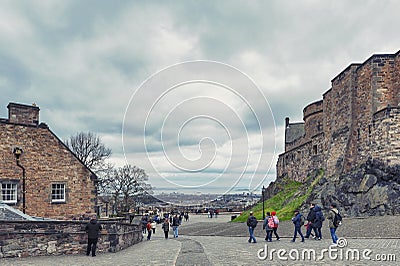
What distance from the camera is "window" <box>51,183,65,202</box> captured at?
2083cm

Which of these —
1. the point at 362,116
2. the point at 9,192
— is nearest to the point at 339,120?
the point at 362,116

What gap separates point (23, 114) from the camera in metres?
20.3

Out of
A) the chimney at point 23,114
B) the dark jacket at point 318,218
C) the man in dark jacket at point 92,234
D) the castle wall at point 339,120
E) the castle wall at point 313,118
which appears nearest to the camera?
the man in dark jacket at point 92,234

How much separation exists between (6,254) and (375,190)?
65.5ft

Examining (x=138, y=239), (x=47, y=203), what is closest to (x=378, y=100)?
(x=138, y=239)

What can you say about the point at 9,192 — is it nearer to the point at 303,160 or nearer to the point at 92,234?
the point at 92,234

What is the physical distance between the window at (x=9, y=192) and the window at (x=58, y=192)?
1.95 m

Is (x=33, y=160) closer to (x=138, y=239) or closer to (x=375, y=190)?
(x=138, y=239)

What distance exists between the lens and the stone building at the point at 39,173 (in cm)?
1936

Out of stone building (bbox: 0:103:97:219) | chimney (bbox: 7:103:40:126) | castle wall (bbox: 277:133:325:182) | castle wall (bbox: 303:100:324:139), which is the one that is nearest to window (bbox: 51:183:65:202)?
stone building (bbox: 0:103:97:219)

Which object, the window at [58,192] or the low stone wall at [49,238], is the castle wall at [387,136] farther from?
the window at [58,192]

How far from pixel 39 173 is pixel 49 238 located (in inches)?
356

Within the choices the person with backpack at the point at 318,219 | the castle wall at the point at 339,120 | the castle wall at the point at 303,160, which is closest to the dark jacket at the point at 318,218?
the person with backpack at the point at 318,219

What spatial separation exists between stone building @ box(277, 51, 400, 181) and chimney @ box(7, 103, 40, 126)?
2031 cm
